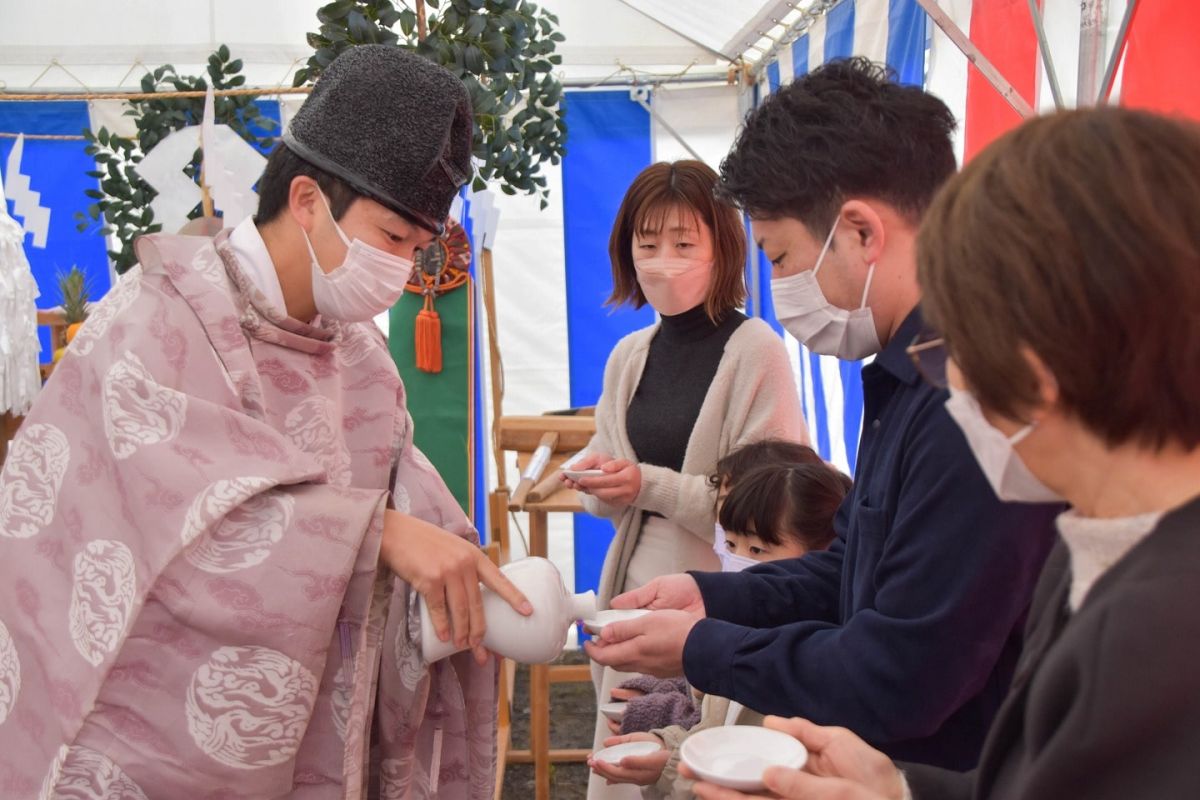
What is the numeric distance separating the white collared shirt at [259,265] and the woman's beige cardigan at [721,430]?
3.95ft

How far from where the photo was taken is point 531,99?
3619 millimetres

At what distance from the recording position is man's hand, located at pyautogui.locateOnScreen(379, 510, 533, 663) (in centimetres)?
150

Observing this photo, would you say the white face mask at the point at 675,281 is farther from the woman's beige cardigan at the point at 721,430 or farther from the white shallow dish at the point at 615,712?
the white shallow dish at the point at 615,712

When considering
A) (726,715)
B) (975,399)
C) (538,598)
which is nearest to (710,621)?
(538,598)

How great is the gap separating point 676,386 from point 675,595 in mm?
1115

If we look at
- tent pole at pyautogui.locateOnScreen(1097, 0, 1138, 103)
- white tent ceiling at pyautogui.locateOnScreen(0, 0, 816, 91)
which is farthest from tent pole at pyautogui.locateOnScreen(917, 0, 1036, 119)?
white tent ceiling at pyautogui.locateOnScreen(0, 0, 816, 91)

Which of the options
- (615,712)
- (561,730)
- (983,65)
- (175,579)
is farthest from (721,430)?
(561,730)

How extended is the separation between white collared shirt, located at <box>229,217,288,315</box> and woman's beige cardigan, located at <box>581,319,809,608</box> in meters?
1.20

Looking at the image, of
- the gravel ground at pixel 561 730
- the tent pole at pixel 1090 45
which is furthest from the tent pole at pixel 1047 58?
the gravel ground at pixel 561 730

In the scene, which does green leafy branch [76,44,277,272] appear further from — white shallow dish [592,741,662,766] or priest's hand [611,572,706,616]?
white shallow dish [592,741,662,766]

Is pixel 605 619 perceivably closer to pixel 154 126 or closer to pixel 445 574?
pixel 445 574

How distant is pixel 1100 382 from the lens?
0.71 m

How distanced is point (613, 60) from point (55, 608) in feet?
14.3

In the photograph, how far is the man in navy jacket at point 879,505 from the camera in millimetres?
1201
